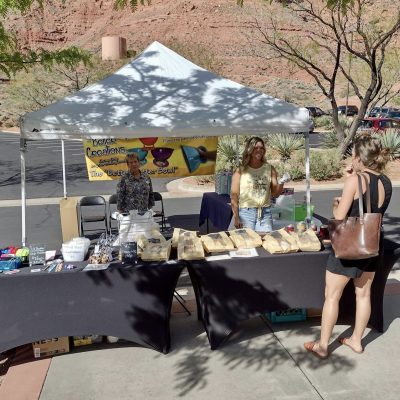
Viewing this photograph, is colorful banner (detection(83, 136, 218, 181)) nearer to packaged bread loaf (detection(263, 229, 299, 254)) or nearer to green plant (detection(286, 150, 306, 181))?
packaged bread loaf (detection(263, 229, 299, 254))

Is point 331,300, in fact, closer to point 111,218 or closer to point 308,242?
point 308,242

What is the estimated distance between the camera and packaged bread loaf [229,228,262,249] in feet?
13.5

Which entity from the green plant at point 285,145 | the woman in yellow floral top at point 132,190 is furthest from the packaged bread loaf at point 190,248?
the green plant at point 285,145

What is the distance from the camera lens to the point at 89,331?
12.3 ft

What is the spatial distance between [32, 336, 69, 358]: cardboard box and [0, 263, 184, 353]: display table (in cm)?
29

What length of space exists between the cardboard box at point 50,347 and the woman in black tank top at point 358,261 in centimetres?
213

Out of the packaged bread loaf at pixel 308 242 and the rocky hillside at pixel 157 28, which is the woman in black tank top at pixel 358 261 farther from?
the rocky hillside at pixel 157 28

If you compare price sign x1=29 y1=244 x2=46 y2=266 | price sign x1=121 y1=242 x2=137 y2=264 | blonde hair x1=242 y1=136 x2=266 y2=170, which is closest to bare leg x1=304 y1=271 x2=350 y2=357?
price sign x1=121 y1=242 x2=137 y2=264

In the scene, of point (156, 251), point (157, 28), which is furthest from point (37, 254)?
point (157, 28)

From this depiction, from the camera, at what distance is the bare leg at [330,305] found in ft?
11.9

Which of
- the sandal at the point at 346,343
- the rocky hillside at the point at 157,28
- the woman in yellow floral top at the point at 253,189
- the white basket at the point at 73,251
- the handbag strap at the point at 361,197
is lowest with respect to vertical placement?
the sandal at the point at 346,343

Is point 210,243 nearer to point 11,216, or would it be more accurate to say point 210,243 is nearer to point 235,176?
point 235,176

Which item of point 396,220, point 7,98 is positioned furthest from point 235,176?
point 7,98

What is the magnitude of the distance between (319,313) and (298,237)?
946mm
